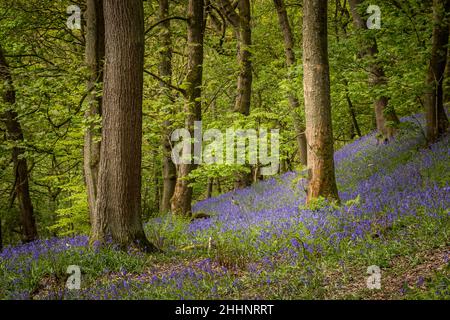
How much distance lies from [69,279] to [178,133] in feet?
28.6

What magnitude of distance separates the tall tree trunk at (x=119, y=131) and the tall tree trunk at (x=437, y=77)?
8.01 metres

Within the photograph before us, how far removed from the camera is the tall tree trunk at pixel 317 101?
8.99 m

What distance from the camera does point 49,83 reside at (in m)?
8.83

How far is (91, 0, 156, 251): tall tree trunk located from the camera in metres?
7.05

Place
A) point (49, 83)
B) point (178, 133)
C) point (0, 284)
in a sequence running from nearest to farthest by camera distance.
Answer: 1. point (0, 284)
2. point (49, 83)
3. point (178, 133)

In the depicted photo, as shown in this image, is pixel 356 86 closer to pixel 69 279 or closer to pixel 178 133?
pixel 178 133

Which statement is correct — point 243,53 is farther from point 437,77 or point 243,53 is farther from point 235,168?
point 437,77

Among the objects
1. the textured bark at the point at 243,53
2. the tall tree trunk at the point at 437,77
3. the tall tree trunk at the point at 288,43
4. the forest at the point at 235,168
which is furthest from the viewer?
the tall tree trunk at the point at 288,43

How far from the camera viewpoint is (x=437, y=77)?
1102 cm

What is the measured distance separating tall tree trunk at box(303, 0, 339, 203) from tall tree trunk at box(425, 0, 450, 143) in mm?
3499

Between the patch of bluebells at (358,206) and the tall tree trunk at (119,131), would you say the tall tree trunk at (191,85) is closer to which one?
A: the patch of bluebells at (358,206)

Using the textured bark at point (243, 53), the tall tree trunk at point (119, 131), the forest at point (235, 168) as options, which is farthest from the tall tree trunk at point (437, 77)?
the tall tree trunk at point (119, 131)

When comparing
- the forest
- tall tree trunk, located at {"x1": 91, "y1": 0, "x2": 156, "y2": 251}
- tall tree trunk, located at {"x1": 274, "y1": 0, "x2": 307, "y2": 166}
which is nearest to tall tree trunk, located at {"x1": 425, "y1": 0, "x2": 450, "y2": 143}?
the forest
